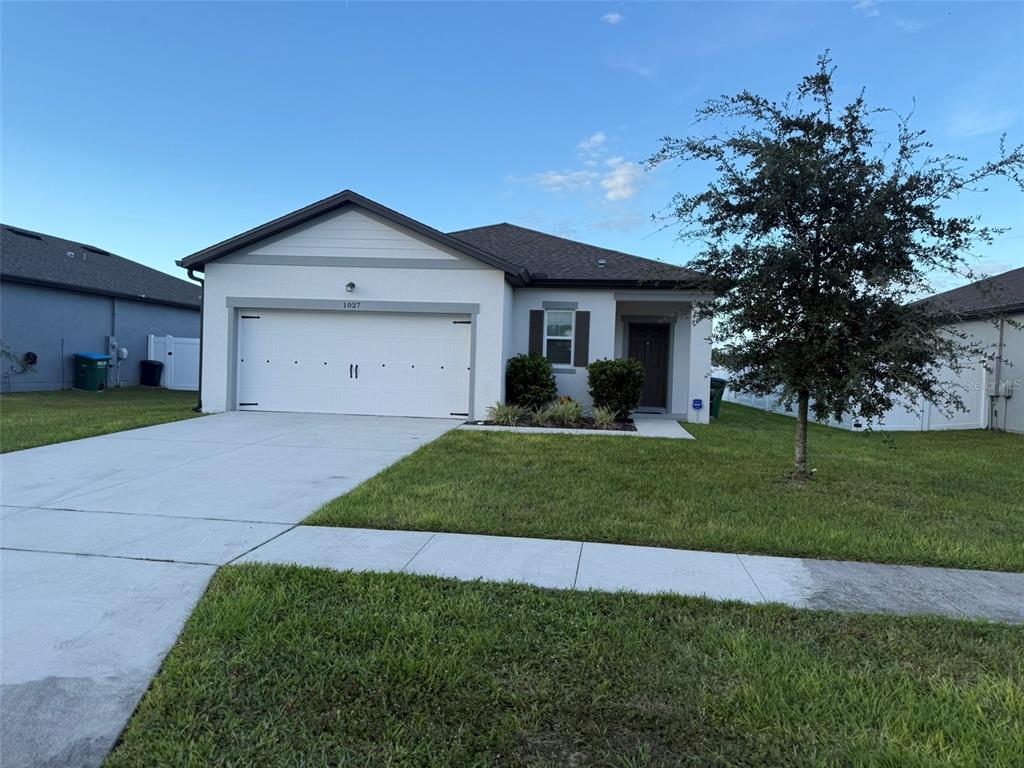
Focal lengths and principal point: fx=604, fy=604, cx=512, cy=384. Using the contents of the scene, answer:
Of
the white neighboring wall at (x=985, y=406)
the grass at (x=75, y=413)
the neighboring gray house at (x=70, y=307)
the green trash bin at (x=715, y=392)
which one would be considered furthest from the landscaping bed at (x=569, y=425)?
the neighboring gray house at (x=70, y=307)

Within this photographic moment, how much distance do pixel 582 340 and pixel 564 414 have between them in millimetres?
2451

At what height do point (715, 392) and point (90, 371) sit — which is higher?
point (715, 392)

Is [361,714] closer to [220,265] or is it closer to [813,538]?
[813,538]

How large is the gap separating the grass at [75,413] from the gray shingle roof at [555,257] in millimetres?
7791

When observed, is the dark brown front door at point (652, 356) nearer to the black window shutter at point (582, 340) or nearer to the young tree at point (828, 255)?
the black window shutter at point (582, 340)

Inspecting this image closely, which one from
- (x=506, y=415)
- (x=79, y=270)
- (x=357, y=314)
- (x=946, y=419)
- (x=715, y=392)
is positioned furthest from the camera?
(x=79, y=270)

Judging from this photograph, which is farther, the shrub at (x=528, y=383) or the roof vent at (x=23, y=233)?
the roof vent at (x=23, y=233)

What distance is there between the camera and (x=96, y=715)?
8.43 feet

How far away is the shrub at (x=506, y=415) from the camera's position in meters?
12.4

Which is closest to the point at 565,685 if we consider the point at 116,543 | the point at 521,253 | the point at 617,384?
the point at 116,543

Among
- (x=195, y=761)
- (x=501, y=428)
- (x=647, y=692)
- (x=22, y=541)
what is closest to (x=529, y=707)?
(x=647, y=692)

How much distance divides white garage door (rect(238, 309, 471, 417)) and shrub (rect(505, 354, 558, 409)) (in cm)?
107

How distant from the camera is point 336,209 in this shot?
13.0 metres

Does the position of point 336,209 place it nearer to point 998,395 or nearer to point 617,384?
point 617,384
